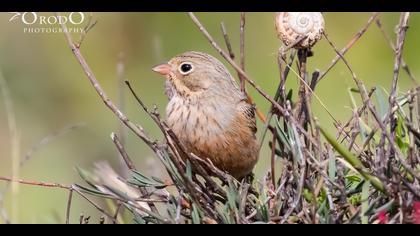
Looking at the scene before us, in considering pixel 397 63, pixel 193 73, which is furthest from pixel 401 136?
pixel 193 73

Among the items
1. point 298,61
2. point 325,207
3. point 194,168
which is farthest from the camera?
point 298,61

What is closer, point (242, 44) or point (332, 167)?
point (332, 167)

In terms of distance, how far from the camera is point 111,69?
20.4ft

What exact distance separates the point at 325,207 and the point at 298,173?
19 centimetres

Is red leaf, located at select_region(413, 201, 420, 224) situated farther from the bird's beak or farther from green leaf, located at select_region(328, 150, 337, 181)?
the bird's beak

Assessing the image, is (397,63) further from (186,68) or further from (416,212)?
(186,68)

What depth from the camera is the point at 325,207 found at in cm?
268

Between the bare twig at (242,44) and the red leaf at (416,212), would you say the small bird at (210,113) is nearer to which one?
the bare twig at (242,44)

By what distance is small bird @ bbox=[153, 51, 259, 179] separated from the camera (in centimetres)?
378

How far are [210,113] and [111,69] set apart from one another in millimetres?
2403
